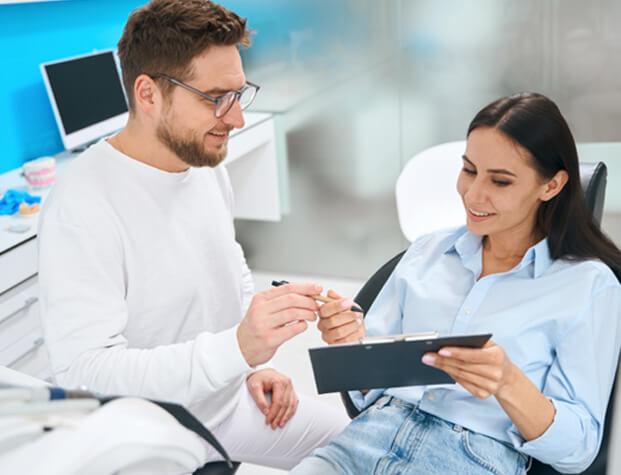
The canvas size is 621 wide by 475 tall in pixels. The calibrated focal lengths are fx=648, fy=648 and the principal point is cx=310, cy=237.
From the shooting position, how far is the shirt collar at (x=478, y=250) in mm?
1353

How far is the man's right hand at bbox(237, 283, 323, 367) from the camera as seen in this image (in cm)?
117

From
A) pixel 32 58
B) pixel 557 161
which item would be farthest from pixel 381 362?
pixel 32 58

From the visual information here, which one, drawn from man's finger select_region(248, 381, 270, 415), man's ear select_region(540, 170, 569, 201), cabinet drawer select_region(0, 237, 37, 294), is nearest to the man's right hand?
man's finger select_region(248, 381, 270, 415)

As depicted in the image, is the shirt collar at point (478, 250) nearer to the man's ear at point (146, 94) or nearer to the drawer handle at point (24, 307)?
the man's ear at point (146, 94)

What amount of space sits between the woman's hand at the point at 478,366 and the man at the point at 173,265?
0.26 metres

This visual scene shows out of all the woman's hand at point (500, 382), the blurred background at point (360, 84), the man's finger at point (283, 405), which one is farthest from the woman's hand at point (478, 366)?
the blurred background at point (360, 84)

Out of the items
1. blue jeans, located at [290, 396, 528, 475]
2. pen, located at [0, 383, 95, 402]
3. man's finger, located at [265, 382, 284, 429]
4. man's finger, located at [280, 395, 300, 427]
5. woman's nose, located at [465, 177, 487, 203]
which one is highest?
pen, located at [0, 383, 95, 402]

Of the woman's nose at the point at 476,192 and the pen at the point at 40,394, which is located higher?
the pen at the point at 40,394

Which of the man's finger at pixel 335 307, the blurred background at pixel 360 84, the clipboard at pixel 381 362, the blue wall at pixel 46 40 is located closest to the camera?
the clipboard at pixel 381 362

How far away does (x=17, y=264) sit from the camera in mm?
1931

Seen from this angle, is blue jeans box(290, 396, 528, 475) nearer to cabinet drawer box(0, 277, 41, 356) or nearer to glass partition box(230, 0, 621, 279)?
cabinet drawer box(0, 277, 41, 356)

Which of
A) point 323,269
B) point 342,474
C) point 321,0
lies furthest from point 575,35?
point 342,474

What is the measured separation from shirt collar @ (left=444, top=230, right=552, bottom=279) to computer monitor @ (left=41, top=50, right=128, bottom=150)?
177cm

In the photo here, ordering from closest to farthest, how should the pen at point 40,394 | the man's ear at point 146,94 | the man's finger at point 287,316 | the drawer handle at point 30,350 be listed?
the pen at point 40,394 → the man's finger at point 287,316 → the man's ear at point 146,94 → the drawer handle at point 30,350
